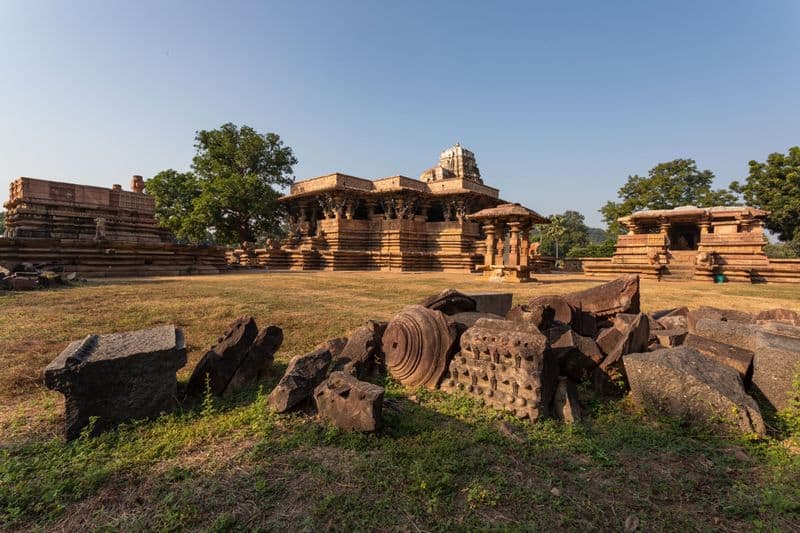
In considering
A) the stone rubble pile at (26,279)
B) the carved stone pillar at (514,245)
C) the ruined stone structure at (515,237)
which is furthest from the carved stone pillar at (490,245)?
the stone rubble pile at (26,279)

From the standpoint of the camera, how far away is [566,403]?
9.14 ft

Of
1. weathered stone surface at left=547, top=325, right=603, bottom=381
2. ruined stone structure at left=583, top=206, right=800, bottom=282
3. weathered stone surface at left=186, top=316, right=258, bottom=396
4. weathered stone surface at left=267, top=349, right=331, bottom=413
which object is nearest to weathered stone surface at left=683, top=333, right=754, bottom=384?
weathered stone surface at left=547, top=325, right=603, bottom=381

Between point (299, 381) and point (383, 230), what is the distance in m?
23.5

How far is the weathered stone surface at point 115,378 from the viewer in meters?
2.38

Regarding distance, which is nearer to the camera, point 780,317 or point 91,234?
point 780,317

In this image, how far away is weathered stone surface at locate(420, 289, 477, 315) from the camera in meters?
4.34

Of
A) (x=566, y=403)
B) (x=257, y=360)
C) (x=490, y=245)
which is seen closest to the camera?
(x=566, y=403)

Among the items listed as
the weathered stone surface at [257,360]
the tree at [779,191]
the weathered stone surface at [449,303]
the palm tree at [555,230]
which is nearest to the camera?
the weathered stone surface at [257,360]

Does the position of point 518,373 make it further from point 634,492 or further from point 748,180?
point 748,180

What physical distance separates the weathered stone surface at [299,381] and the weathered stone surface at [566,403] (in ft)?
6.52

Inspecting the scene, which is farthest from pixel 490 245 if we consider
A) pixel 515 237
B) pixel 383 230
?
pixel 383 230

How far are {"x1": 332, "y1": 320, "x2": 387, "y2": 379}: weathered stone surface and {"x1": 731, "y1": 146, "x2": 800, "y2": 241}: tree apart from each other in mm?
37104

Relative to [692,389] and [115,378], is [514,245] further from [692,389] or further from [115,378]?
[115,378]

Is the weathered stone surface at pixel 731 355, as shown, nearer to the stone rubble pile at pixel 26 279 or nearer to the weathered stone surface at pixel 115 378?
the weathered stone surface at pixel 115 378
